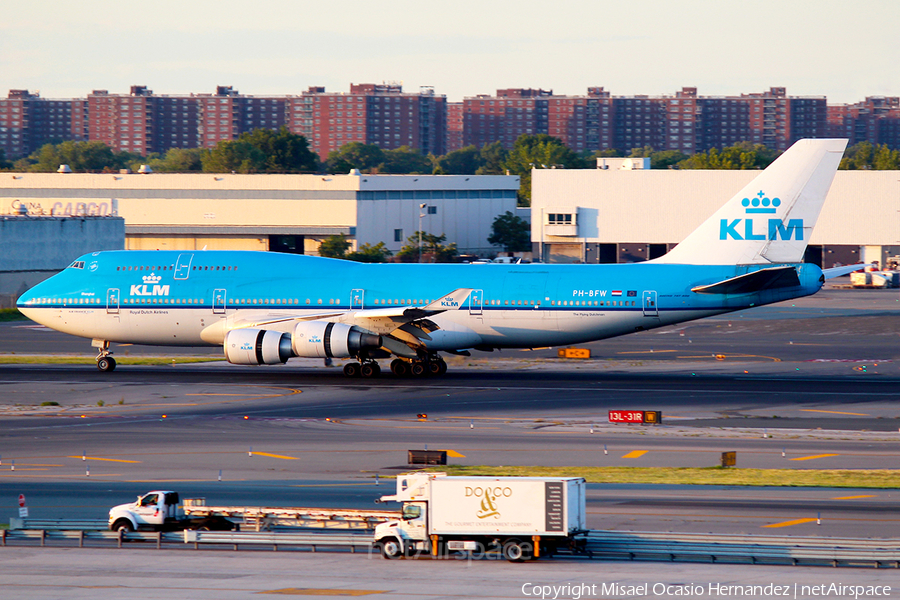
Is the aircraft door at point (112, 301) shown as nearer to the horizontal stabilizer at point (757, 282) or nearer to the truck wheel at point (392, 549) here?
the horizontal stabilizer at point (757, 282)

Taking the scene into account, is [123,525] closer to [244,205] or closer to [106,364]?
[106,364]

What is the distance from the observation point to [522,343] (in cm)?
4888

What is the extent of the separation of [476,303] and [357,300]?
5560 mm

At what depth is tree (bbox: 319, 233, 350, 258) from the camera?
10938cm

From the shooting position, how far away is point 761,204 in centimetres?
4747

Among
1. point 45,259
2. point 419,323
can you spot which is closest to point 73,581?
point 419,323

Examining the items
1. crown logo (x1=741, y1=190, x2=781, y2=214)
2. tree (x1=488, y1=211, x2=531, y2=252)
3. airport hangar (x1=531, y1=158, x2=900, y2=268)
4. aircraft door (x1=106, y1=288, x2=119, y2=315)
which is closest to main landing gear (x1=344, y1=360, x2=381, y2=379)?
aircraft door (x1=106, y1=288, x2=119, y2=315)

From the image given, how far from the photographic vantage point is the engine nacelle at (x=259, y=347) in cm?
4731

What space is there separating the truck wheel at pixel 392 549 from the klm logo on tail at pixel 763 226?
3047 cm

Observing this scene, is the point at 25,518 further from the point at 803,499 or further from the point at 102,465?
the point at 803,499

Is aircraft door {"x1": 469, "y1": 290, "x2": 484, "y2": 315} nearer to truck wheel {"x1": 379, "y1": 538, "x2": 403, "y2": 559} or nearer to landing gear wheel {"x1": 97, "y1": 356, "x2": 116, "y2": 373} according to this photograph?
landing gear wheel {"x1": 97, "y1": 356, "x2": 116, "y2": 373}

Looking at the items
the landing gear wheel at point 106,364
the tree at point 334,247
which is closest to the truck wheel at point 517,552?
the landing gear wheel at point 106,364

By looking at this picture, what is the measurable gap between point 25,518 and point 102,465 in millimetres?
8202

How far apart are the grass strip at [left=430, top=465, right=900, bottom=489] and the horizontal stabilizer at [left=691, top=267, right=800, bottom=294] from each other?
16.4 metres
